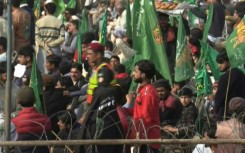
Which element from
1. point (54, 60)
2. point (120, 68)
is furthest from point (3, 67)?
point (54, 60)

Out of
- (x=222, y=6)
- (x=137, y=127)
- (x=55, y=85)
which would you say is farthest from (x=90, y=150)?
(x=222, y=6)

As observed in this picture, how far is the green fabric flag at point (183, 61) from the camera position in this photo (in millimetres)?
18906

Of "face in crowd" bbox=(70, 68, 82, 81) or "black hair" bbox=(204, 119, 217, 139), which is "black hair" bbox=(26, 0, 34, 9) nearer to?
"face in crowd" bbox=(70, 68, 82, 81)

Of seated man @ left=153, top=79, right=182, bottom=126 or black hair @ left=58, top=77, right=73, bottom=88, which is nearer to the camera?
seated man @ left=153, top=79, right=182, bottom=126

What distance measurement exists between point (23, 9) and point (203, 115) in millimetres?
6957

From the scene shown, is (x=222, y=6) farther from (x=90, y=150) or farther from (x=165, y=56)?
(x=90, y=150)

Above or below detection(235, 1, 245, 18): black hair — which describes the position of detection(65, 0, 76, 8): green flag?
below

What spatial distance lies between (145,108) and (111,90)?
42 centimetres

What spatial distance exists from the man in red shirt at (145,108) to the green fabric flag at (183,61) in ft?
10.6

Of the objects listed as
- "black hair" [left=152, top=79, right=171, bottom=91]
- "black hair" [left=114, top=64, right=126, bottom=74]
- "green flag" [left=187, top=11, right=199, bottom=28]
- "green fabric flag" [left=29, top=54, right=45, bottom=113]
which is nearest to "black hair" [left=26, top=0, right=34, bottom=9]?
"green flag" [left=187, top=11, right=199, bottom=28]

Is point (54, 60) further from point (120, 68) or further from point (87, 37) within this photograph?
point (87, 37)

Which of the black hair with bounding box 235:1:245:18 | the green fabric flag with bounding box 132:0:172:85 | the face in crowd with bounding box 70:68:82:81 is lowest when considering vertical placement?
the face in crowd with bounding box 70:68:82:81

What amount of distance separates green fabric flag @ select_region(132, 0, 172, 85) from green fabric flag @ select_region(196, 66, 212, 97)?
527mm

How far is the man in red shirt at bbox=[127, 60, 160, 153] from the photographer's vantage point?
47.0ft
